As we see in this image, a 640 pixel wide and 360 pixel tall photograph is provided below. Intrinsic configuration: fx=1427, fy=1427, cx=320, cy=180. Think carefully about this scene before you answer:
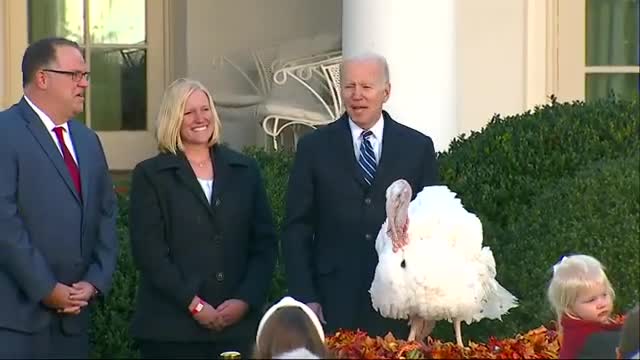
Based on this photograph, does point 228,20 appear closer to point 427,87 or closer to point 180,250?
point 427,87

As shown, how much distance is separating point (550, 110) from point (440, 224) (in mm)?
2293

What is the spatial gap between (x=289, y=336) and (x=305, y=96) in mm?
6150

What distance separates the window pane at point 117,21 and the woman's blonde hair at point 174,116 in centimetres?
546

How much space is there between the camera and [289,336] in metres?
4.43

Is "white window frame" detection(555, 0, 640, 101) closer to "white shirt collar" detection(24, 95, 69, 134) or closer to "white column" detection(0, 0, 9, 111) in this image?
"white column" detection(0, 0, 9, 111)

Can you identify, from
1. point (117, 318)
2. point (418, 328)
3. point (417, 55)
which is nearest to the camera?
point (418, 328)

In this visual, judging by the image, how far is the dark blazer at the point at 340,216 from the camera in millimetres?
5801

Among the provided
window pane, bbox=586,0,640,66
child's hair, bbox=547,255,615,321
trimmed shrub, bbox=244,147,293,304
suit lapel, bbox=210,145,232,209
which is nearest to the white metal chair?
trimmed shrub, bbox=244,147,293,304

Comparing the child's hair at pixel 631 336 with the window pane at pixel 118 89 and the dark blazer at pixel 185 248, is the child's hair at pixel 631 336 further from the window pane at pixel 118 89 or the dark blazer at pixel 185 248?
the window pane at pixel 118 89

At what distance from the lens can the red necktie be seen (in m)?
5.81

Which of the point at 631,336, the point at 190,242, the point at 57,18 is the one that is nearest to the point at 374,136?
the point at 190,242

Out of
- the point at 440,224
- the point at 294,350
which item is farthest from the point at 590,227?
the point at 294,350

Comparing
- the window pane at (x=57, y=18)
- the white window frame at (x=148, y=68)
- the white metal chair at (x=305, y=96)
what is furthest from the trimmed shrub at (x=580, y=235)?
the window pane at (x=57, y=18)

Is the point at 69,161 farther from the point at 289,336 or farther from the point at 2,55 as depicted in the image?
the point at 2,55
